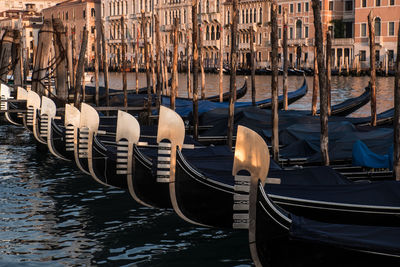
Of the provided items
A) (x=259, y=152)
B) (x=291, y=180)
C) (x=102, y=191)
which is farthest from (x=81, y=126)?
(x=259, y=152)

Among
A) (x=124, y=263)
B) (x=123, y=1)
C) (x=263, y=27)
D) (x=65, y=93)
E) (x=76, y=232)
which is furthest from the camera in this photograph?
(x=123, y=1)

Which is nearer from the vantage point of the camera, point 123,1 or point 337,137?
point 337,137

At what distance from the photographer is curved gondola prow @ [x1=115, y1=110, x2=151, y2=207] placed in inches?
263

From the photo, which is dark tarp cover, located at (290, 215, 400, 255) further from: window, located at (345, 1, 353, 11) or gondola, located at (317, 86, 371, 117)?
window, located at (345, 1, 353, 11)

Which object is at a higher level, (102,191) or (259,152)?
(259,152)

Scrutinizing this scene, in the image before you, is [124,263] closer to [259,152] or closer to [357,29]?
[259,152]

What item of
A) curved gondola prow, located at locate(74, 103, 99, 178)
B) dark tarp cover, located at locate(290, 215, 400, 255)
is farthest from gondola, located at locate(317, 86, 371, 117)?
dark tarp cover, located at locate(290, 215, 400, 255)

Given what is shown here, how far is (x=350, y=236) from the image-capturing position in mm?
4098

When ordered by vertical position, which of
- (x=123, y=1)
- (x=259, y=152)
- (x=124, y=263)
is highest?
(x=123, y=1)

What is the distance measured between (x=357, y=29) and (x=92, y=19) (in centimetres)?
2550

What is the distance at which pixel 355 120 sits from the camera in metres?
11.1

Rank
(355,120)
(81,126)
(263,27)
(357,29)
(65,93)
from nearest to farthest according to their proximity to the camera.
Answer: (81,126), (355,120), (65,93), (357,29), (263,27)

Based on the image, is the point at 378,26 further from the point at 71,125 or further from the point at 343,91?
the point at 71,125

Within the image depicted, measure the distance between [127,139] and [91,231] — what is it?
90cm
